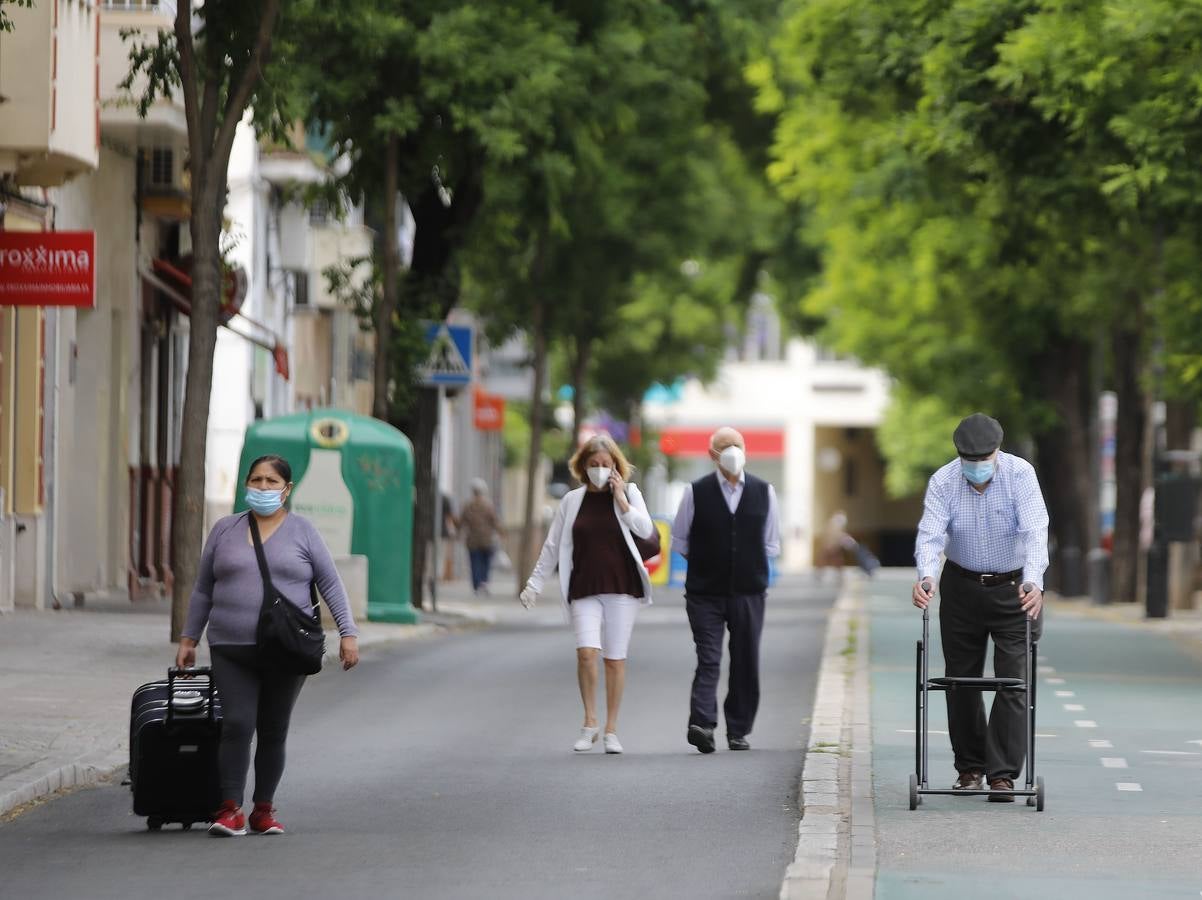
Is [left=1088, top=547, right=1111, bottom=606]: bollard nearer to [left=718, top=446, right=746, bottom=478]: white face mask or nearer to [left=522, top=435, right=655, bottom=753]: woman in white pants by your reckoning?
[left=718, top=446, right=746, bottom=478]: white face mask

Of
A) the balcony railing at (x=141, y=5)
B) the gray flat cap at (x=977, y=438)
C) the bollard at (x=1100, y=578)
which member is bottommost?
the bollard at (x=1100, y=578)

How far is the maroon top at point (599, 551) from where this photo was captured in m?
14.9

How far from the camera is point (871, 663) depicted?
22.1m

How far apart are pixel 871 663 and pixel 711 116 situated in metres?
20.9

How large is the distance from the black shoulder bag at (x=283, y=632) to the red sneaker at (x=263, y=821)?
584 millimetres

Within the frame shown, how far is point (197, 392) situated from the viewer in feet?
67.4

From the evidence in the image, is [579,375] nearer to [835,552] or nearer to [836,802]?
[835,552]

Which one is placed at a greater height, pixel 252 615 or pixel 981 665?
pixel 252 615

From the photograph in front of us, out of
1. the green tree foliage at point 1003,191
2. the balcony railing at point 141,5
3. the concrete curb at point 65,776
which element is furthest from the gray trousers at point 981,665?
the balcony railing at point 141,5

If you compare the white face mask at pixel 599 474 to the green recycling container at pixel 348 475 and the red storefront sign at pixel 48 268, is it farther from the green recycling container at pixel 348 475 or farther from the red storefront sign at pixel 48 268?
the green recycling container at pixel 348 475

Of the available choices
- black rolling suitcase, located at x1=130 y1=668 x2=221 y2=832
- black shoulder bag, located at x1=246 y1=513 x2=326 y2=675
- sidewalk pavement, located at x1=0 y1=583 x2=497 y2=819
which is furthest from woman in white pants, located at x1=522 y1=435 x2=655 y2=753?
black shoulder bag, located at x1=246 y1=513 x2=326 y2=675

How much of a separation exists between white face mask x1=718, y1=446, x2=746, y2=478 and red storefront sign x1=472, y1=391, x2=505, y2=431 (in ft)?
106

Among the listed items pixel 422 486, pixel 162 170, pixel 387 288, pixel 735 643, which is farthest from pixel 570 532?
pixel 162 170

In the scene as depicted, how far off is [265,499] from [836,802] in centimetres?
281
